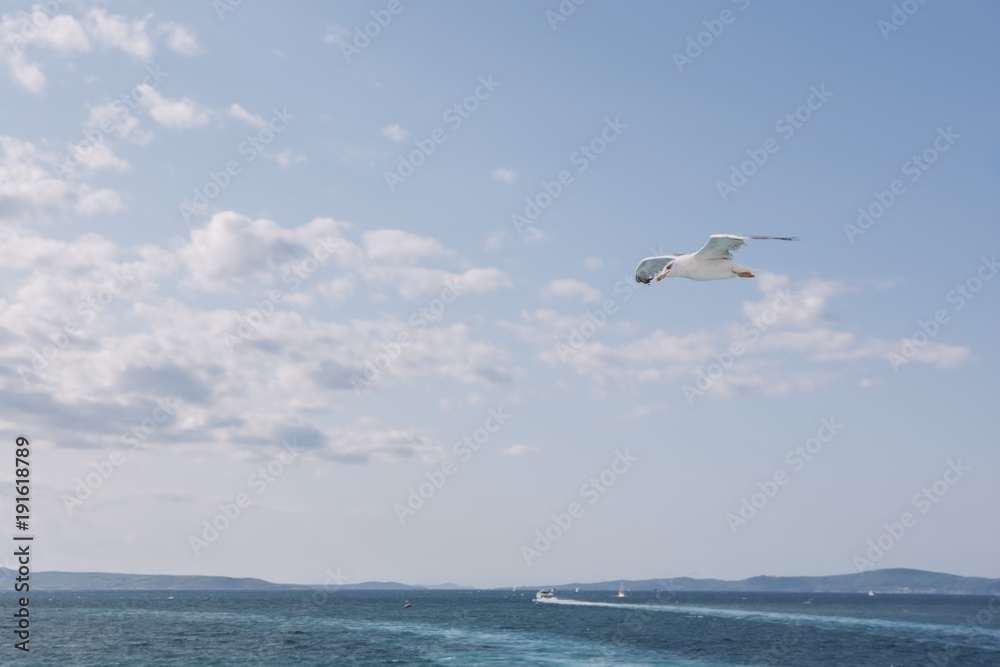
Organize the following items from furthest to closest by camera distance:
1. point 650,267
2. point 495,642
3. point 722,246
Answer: point 495,642 < point 650,267 < point 722,246

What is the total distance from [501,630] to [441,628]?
5708 millimetres

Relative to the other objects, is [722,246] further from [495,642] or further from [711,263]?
[495,642]

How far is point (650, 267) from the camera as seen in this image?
759 inches

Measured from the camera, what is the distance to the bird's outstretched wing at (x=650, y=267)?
62.1 ft

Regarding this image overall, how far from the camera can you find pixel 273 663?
47.4 meters

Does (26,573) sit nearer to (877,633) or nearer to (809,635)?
(809,635)

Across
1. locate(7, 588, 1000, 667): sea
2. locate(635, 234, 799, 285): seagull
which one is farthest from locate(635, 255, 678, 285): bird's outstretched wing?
locate(7, 588, 1000, 667): sea

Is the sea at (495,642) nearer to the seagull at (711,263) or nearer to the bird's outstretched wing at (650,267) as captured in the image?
the bird's outstretched wing at (650,267)

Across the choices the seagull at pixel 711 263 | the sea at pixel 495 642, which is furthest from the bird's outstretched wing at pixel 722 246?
the sea at pixel 495 642

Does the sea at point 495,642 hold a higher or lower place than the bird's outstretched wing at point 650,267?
lower

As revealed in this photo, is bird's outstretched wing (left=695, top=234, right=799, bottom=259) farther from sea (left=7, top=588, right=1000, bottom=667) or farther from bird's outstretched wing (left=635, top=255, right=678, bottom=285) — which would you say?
sea (left=7, top=588, right=1000, bottom=667)

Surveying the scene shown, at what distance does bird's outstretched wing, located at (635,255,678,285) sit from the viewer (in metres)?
18.9

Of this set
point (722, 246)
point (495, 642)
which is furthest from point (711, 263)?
point (495, 642)

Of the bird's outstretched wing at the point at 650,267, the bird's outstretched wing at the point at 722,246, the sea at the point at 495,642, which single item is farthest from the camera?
the sea at the point at 495,642
